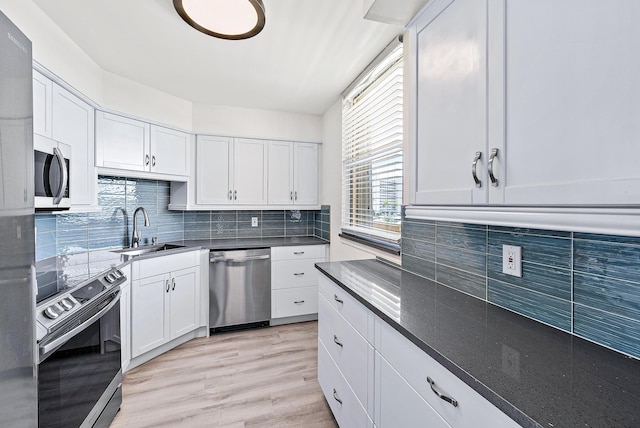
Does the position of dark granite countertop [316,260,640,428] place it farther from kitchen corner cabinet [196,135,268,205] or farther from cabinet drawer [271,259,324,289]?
kitchen corner cabinet [196,135,268,205]

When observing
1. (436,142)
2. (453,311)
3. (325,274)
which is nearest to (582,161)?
(436,142)

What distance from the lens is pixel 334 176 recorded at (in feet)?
10.5

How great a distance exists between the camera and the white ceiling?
1.69 metres

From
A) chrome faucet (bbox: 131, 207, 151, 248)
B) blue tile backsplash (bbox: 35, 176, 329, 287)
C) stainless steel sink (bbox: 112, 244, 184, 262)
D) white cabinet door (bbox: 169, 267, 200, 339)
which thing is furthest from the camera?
chrome faucet (bbox: 131, 207, 151, 248)

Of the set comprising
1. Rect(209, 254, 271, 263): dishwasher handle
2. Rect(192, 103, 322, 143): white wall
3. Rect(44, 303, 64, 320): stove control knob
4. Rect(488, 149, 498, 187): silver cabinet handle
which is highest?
Rect(192, 103, 322, 143): white wall

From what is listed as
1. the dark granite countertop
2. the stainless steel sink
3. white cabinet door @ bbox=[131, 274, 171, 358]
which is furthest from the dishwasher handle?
the dark granite countertop

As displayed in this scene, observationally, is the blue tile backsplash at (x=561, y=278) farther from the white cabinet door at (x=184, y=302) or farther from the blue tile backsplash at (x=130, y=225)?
the white cabinet door at (x=184, y=302)

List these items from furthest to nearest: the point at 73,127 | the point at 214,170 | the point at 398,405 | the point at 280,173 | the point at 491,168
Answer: the point at 280,173 < the point at 214,170 < the point at 73,127 < the point at 398,405 < the point at 491,168

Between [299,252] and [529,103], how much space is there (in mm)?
2670

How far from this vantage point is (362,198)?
8.66ft

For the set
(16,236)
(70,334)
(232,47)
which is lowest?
(70,334)

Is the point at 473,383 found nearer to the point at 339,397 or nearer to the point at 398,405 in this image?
the point at 398,405

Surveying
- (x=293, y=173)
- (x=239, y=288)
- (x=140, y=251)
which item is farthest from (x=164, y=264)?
(x=293, y=173)

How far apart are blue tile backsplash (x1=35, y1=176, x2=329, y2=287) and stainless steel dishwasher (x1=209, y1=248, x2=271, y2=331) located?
0.61m
